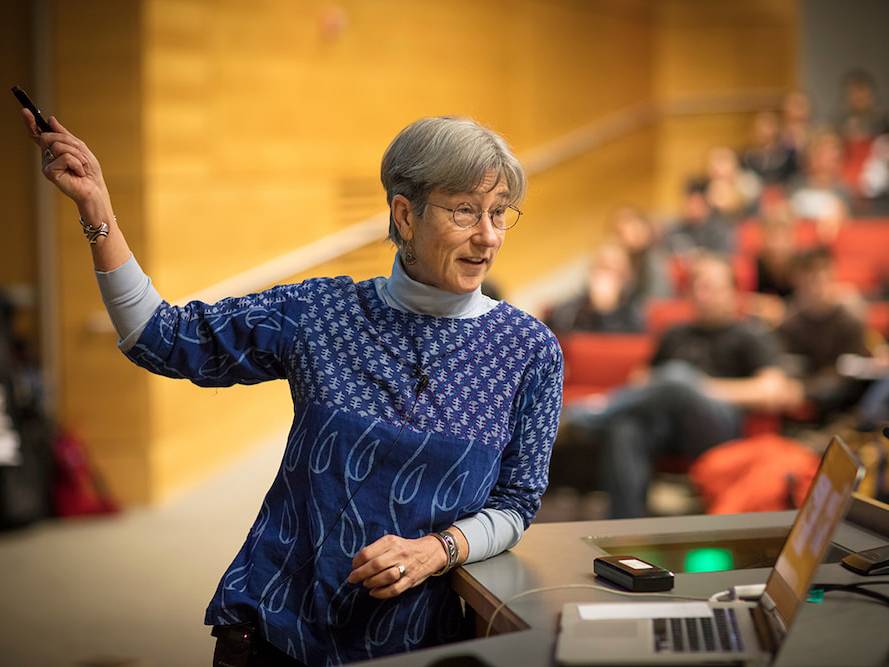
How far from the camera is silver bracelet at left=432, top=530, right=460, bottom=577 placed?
1484 millimetres

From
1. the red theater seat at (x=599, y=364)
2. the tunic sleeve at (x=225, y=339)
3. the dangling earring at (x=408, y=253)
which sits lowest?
the red theater seat at (x=599, y=364)

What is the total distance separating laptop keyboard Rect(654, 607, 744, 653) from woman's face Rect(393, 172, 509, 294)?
52cm

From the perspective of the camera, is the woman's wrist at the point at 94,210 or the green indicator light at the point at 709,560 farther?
the green indicator light at the point at 709,560

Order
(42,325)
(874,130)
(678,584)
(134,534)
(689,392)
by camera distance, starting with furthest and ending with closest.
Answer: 1. (874,130)
2. (42,325)
3. (134,534)
4. (689,392)
5. (678,584)

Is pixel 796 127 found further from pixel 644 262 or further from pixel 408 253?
pixel 408 253

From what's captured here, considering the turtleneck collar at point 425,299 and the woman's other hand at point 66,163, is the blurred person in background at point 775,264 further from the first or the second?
the woman's other hand at point 66,163

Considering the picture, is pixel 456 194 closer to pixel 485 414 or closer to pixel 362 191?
pixel 485 414

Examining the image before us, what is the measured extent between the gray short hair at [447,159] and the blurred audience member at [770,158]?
24.4ft

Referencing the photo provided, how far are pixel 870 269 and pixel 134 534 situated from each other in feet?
14.5

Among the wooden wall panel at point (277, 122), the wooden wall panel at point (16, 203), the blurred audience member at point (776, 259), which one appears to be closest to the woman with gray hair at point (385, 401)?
the wooden wall panel at point (277, 122)

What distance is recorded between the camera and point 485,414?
1.53 meters

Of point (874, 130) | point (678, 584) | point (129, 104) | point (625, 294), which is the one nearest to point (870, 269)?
point (625, 294)

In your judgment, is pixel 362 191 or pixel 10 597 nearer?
pixel 10 597

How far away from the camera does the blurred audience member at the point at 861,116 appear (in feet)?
29.4
